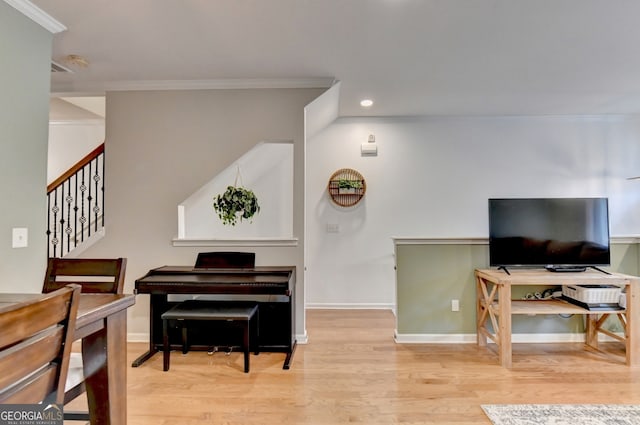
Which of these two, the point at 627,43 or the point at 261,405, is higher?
the point at 627,43

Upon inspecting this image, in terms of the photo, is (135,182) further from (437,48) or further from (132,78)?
(437,48)

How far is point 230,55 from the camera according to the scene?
Result: 2867 mm

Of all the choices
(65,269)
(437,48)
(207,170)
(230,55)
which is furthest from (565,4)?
(65,269)

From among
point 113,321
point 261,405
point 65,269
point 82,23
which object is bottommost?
point 261,405

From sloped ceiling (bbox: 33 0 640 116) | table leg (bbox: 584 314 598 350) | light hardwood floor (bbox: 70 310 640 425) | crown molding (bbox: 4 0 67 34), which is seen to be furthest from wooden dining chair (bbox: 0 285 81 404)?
table leg (bbox: 584 314 598 350)

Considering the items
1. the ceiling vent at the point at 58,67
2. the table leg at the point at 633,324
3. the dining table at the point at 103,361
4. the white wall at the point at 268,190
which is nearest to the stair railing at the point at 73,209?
the ceiling vent at the point at 58,67

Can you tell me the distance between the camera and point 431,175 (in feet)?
15.4

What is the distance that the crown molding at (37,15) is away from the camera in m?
2.12

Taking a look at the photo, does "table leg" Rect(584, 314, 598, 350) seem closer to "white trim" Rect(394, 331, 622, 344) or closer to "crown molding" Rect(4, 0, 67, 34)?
"white trim" Rect(394, 331, 622, 344)

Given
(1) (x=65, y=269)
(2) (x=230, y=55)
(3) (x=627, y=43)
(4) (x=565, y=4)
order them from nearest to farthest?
1. (1) (x=65, y=269)
2. (4) (x=565, y=4)
3. (3) (x=627, y=43)
4. (2) (x=230, y=55)

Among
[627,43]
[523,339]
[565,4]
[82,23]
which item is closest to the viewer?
[565,4]

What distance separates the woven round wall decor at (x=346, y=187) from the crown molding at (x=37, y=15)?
3082 millimetres

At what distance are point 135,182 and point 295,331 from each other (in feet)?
6.88

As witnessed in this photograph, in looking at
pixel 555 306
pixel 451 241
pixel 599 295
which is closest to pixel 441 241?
pixel 451 241
